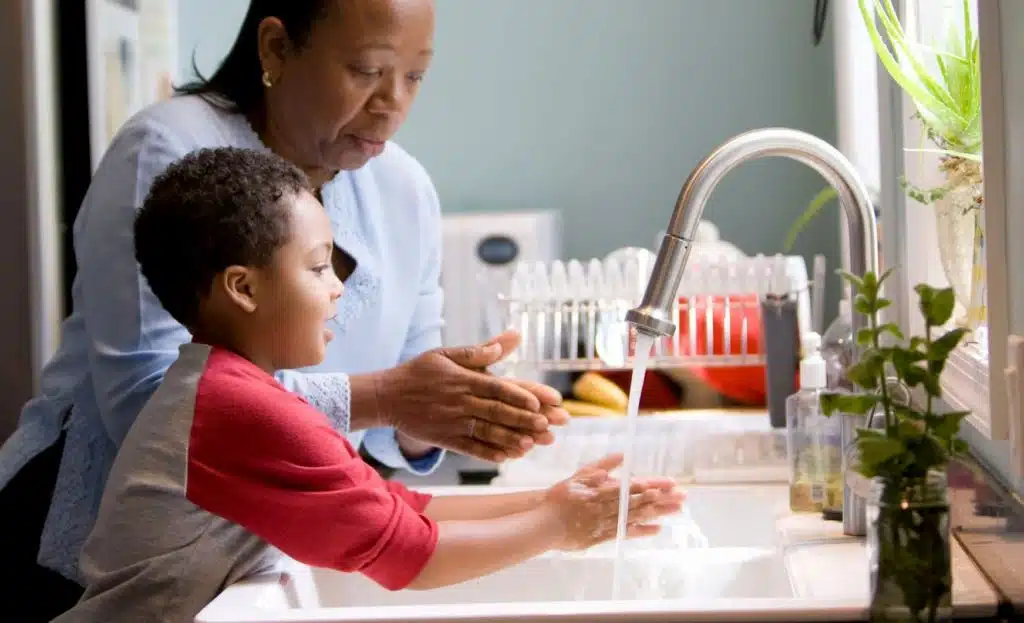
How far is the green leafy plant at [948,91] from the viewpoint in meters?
1.36

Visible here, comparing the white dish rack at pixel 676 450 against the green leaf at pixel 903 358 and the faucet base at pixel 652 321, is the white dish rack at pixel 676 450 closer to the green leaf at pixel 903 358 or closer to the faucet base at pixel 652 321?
the faucet base at pixel 652 321

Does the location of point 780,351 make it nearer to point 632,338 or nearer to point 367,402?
point 632,338

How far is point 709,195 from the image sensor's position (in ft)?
3.88

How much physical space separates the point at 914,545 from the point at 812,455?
58cm

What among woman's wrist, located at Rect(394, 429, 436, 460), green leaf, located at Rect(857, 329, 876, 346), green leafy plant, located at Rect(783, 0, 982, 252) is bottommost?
woman's wrist, located at Rect(394, 429, 436, 460)

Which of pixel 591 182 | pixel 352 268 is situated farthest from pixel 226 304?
pixel 591 182

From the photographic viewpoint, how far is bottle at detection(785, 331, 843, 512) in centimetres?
139

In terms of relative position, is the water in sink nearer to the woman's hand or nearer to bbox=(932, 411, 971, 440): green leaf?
the woman's hand

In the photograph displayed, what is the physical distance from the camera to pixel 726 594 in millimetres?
1376

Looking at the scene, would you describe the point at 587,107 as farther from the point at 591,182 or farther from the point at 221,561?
the point at 221,561

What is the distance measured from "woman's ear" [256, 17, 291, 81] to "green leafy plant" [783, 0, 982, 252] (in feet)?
2.00

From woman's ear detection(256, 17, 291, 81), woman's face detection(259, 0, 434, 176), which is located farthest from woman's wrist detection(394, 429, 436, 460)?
woman's ear detection(256, 17, 291, 81)

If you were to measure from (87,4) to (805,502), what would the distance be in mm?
1554

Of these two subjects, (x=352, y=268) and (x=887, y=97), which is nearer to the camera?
(x=352, y=268)
